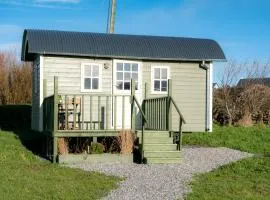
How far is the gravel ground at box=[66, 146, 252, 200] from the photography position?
8992mm

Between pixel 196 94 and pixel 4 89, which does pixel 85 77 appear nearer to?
pixel 196 94

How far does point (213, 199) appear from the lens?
8.60 m

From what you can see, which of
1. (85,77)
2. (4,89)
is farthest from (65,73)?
(4,89)

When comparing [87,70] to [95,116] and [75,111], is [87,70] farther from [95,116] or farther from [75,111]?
[75,111]

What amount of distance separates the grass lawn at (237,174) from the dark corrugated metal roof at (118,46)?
2860 mm

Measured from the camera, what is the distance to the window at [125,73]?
17031 mm

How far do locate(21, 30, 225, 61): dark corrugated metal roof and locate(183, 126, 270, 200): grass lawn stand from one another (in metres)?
2.86

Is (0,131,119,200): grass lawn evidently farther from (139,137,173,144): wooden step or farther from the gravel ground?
(139,137,173,144): wooden step

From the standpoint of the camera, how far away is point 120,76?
671 inches

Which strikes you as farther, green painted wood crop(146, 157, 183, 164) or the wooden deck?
the wooden deck

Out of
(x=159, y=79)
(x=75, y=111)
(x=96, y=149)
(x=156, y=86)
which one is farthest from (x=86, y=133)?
(x=159, y=79)

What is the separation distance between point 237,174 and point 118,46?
731 centimetres

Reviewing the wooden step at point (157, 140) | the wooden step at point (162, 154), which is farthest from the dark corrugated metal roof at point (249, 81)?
the wooden step at point (162, 154)

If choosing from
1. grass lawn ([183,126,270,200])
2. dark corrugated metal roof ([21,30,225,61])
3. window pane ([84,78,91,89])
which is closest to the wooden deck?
window pane ([84,78,91,89])
